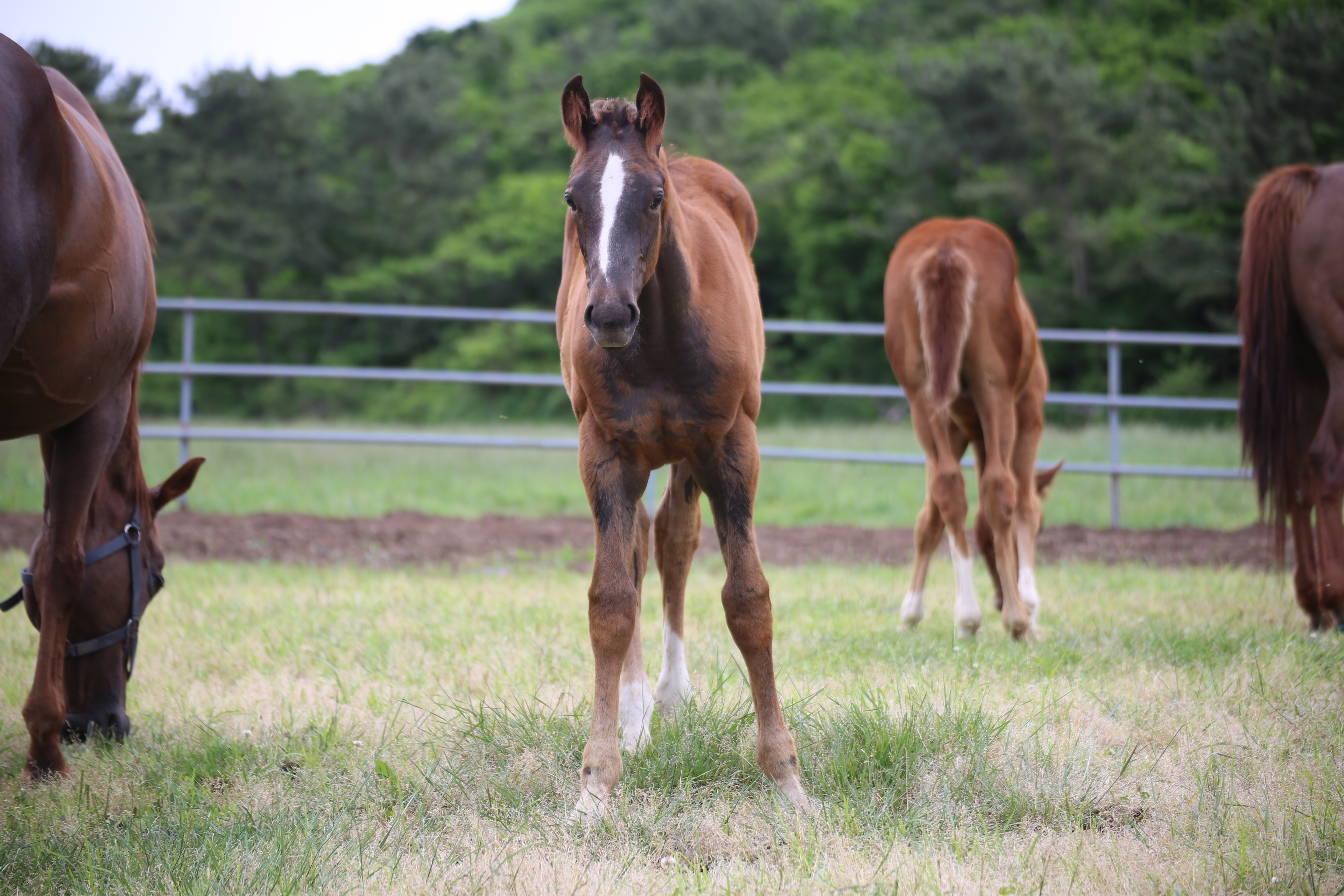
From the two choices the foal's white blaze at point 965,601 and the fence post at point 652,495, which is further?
the fence post at point 652,495

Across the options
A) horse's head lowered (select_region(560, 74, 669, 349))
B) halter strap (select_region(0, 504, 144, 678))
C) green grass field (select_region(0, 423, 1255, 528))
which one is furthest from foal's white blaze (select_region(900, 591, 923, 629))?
green grass field (select_region(0, 423, 1255, 528))

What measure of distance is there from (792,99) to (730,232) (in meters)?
28.5

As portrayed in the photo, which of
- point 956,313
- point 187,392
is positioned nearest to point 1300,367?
point 956,313

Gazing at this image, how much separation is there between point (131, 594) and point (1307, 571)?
200 inches

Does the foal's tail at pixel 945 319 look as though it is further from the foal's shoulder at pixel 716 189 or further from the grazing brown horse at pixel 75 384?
the grazing brown horse at pixel 75 384

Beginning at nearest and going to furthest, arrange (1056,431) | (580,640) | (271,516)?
(580,640) → (271,516) → (1056,431)

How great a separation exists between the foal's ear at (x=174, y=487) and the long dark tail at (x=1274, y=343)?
4808 millimetres

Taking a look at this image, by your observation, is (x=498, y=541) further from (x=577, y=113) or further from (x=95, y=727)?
(x=577, y=113)

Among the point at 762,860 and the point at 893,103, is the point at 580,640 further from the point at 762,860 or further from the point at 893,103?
the point at 893,103

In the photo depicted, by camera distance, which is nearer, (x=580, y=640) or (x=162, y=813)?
(x=162, y=813)

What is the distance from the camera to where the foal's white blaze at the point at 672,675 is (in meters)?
3.41

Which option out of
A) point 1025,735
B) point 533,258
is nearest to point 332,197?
point 533,258

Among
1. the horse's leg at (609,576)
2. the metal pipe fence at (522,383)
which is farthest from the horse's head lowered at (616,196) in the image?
the metal pipe fence at (522,383)

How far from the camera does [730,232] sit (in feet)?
11.1
